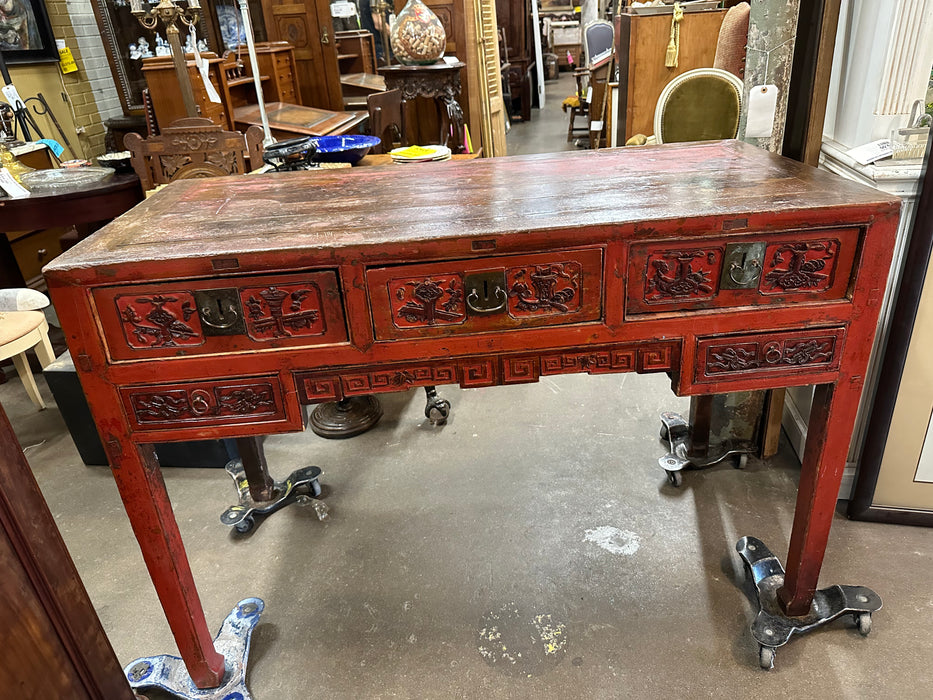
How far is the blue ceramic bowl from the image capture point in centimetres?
266

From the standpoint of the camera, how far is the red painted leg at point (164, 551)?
1146 mm

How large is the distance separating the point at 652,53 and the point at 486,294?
3.29 m

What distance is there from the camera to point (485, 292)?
1.06 m

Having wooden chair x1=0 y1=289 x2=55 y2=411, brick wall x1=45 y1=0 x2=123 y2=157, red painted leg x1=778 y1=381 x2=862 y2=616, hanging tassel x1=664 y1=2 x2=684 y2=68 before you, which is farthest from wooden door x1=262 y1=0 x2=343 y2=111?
red painted leg x1=778 y1=381 x2=862 y2=616

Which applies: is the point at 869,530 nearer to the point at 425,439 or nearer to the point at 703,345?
the point at 703,345

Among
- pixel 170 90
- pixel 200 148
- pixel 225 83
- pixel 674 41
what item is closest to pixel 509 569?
pixel 200 148

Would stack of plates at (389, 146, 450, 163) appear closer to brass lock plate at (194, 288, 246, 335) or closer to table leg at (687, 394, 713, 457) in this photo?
table leg at (687, 394, 713, 457)

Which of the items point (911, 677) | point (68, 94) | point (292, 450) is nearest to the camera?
point (911, 677)

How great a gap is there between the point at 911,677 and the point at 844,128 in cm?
131

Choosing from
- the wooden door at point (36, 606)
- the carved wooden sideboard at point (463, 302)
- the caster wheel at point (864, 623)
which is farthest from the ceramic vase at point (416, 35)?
the caster wheel at point (864, 623)

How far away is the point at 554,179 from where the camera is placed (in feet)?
4.48

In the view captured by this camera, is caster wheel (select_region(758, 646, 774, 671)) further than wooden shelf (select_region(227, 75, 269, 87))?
No

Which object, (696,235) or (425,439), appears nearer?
(696,235)

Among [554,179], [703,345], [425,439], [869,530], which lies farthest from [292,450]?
[869,530]
